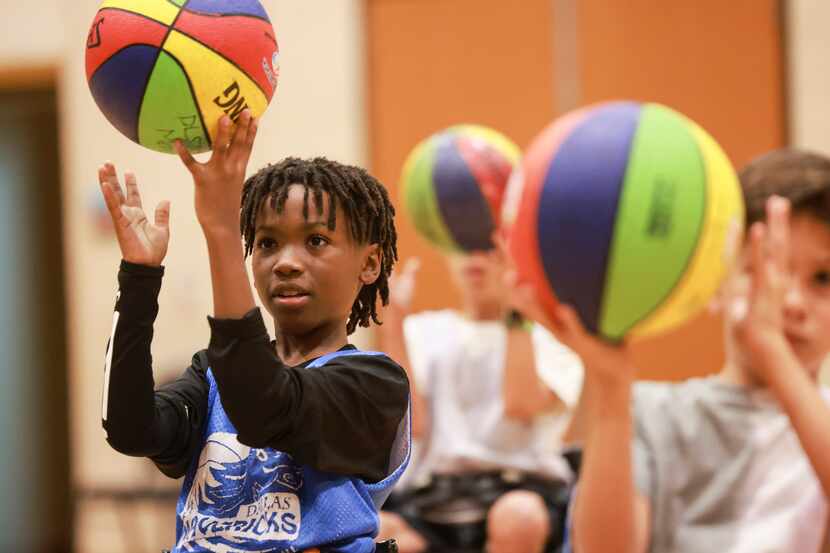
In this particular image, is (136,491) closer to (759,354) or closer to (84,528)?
(84,528)

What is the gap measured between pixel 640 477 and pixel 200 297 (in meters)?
3.31

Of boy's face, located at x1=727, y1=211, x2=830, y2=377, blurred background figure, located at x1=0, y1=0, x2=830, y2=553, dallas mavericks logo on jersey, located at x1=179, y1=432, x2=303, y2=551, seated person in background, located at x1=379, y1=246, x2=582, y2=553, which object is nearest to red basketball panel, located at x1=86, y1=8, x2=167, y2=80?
dallas mavericks logo on jersey, located at x1=179, y1=432, x2=303, y2=551

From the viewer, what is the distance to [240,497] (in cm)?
143

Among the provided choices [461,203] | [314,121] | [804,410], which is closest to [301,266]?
[804,410]

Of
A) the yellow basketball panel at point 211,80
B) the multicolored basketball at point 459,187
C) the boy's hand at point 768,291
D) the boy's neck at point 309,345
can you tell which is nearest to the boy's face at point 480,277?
the multicolored basketball at point 459,187

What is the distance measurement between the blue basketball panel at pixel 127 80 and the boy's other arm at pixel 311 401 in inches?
14.9

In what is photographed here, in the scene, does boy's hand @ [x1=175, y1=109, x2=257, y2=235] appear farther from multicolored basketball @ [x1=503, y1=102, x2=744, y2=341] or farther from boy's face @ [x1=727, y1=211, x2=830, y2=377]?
boy's face @ [x1=727, y1=211, x2=830, y2=377]

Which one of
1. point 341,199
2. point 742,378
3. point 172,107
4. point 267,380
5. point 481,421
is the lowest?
point 481,421

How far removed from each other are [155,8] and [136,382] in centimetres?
53

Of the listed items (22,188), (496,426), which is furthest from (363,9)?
(496,426)

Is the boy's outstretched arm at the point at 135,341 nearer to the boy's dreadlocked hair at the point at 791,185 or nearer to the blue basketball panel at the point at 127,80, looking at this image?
the blue basketball panel at the point at 127,80

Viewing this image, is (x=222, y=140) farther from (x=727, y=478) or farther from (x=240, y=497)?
(x=727, y=478)

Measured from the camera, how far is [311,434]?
137 centimetres

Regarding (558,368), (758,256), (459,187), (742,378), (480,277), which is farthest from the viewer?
(480,277)
